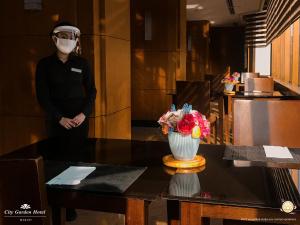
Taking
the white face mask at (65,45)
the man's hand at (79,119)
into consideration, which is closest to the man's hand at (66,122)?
the man's hand at (79,119)

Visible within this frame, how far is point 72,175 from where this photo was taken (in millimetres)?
1639

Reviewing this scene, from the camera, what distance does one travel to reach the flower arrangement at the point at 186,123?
1744 mm

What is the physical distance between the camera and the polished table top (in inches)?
54.2

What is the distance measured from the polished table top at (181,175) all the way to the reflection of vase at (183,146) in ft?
0.29

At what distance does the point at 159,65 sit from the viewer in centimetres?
785

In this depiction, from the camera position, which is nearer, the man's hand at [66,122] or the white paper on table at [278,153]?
the white paper on table at [278,153]

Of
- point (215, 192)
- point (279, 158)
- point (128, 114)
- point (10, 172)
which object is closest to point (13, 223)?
point (10, 172)

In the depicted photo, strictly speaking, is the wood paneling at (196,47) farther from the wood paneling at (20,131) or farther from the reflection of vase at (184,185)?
the reflection of vase at (184,185)

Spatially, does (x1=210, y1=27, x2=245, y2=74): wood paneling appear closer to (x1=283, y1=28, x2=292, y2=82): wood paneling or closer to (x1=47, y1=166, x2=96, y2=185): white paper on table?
(x1=283, y1=28, x2=292, y2=82): wood paneling

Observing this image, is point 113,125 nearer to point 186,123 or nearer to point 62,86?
point 62,86

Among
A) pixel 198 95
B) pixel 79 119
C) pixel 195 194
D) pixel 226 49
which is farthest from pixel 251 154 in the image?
pixel 226 49

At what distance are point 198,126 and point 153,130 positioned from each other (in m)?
5.80

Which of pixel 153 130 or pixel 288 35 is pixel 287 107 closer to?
pixel 288 35

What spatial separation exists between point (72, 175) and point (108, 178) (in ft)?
0.51
